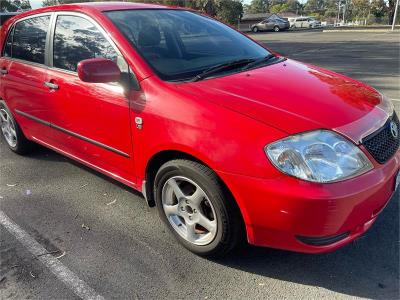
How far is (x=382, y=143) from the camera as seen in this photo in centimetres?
243

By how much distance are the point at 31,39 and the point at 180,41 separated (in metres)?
1.77

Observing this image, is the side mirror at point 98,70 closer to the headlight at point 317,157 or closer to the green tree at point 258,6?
the headlight at point 317,157

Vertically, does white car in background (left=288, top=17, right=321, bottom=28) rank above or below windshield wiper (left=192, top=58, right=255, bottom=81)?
below

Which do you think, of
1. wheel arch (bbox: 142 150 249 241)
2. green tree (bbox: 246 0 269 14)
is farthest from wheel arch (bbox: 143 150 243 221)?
green tree (bbox: 246 0 269 14)

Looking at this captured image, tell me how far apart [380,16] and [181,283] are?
56.3 meters

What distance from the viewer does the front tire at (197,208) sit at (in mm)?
2420

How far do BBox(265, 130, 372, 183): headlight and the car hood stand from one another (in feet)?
0.20

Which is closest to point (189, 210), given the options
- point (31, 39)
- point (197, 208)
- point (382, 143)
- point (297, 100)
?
point (197, 208)

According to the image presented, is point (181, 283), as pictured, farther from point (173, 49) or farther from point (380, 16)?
point (380, 16)

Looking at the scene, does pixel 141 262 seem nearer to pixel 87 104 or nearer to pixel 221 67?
pixel 87 104

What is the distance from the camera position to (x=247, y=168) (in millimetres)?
2221

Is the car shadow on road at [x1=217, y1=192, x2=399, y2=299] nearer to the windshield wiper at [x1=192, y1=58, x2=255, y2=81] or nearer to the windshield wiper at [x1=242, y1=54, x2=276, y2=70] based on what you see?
the windshield wiper at [x1=192, y1=58, x2=255, y2=81]

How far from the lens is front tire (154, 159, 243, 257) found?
95.3 inches

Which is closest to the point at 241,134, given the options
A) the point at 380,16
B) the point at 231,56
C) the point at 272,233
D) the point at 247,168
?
the point at 247,168
